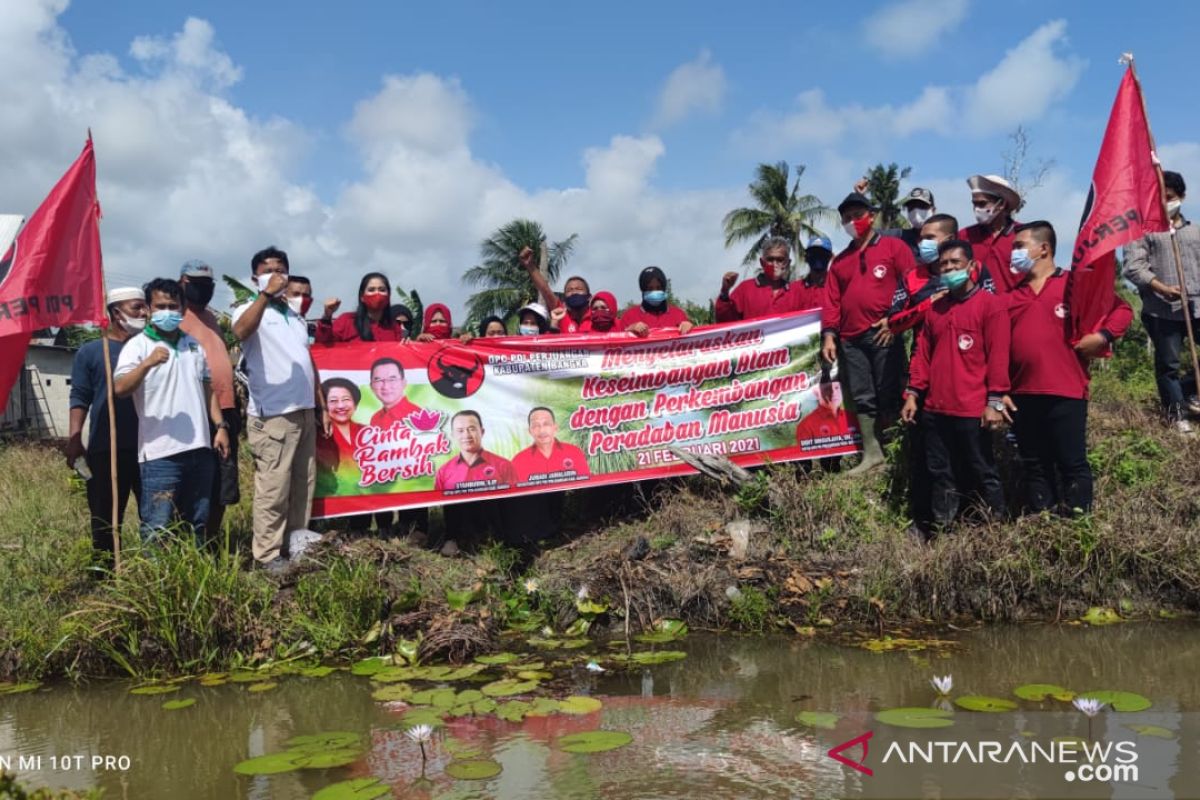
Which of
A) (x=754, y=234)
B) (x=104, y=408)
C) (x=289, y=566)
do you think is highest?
(x=754, y=234)

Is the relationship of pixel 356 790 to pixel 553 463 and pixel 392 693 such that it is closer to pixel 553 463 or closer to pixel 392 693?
pixel 392 693

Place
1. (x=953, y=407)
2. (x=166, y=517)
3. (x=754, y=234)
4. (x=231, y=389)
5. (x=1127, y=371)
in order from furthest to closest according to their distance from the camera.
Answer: (x=754, y=234) → (x=1127, y=371) → (x=231, y=389) → (x=953, y=407) → (x=166, y=517)

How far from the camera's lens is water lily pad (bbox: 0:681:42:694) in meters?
4.29

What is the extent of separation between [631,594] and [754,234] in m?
35.5

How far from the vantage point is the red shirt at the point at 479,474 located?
5938 millimetres

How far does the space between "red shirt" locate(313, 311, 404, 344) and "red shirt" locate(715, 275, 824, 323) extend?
2542 mm

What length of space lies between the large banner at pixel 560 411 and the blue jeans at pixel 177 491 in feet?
2.87

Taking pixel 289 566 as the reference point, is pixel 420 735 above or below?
below

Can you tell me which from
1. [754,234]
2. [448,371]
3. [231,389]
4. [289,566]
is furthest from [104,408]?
[754,234]

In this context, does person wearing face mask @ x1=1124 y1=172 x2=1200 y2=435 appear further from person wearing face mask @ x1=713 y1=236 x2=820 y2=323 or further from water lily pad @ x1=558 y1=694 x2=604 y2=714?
water lily pad @ x1=558 y1=694 x2=604 y2=714

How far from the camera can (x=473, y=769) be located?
10.0 ft

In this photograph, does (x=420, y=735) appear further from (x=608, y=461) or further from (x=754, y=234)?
(x=754, y=234)

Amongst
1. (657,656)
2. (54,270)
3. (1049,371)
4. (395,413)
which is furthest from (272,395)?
(1049,371)

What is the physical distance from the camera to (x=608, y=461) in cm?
611
